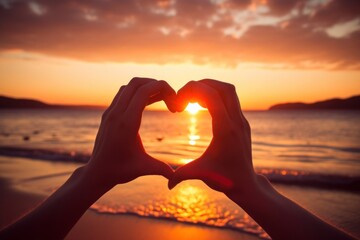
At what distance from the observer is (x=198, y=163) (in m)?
1.67

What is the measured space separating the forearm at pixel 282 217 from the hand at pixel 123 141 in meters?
0.61

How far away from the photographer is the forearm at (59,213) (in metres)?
1.37

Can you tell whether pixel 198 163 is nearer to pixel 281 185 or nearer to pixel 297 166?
pixel 281 185

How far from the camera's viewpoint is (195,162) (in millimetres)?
1684

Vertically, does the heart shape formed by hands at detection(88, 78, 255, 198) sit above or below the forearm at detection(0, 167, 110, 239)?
above

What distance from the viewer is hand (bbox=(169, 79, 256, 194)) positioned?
5.10 ft

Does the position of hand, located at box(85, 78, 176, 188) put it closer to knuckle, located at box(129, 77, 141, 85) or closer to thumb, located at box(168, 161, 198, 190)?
knuckle, located at box(129, 77, 141, 85)

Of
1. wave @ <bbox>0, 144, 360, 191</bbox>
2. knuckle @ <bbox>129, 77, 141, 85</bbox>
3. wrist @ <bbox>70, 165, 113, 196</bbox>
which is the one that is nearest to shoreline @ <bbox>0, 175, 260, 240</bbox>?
wrist @ <bbox>70, 165, 113, 196</bbox>

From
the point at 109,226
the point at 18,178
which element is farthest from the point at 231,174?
the point at 18,178

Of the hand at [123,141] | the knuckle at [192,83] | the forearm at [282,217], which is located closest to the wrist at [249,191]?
the forearm at [282,217]

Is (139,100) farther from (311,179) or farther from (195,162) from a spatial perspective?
(311,179)

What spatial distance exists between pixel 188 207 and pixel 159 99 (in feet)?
14.4

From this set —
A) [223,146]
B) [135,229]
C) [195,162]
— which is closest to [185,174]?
[195,162]

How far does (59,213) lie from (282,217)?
44.6 inches
